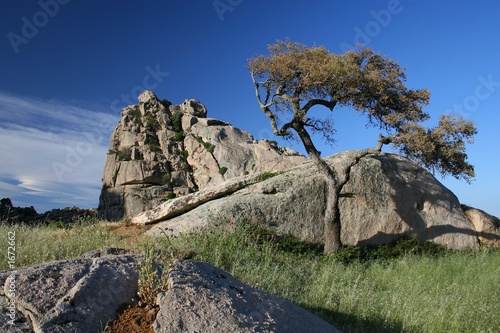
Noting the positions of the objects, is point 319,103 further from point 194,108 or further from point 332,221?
point 194,108

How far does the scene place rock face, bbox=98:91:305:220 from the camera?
118ft

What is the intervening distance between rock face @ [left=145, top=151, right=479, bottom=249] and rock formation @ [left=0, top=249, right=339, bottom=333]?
1041cm

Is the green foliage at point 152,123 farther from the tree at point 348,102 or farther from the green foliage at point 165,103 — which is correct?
the tree at point 348,102

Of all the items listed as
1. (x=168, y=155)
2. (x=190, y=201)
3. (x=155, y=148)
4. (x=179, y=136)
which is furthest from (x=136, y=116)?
(x=190, y=201)

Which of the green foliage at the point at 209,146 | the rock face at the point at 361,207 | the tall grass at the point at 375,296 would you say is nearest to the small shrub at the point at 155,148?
the green foliage at the point at 209,146

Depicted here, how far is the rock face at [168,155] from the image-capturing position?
36.0 metres

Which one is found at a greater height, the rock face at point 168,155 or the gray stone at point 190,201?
the rock face at point 168,155

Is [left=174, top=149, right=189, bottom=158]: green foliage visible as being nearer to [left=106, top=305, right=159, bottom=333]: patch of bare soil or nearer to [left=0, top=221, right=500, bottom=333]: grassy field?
[left=0, top=221, right=500, bottom=333]: grassy field

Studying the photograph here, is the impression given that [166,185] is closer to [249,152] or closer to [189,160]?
[189,160]

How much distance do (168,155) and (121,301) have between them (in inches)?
1456

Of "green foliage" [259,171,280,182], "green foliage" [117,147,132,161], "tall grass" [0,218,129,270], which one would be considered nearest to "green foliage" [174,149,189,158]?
"green foliage" [117,147,132,161]

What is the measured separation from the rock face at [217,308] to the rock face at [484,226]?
18.5m

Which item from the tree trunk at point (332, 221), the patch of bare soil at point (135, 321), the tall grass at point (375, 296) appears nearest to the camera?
the patch of bare soil at point (135, 321)

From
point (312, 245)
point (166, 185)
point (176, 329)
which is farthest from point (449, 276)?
point (166, 185)
